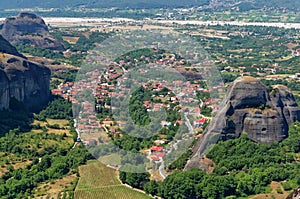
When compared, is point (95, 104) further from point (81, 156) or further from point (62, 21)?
Answer: point (62, 21)

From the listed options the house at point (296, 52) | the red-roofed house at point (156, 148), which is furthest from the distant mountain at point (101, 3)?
the red-roofed house at point (156, 148)

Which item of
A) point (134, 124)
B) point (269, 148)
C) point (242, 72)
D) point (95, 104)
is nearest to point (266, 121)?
point (269, 148)

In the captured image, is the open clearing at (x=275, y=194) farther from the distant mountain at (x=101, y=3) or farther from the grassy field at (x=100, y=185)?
the distant mountain at (x=101, y=3)

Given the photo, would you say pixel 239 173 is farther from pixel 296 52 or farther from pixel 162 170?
pixel 296 52

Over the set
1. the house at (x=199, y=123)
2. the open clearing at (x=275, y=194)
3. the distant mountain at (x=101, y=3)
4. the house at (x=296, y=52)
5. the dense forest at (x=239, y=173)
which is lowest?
the distant mountain at (x=101, y=3)

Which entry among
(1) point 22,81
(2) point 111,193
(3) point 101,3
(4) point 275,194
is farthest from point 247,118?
(3) point 101,3

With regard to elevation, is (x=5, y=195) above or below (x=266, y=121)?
below
